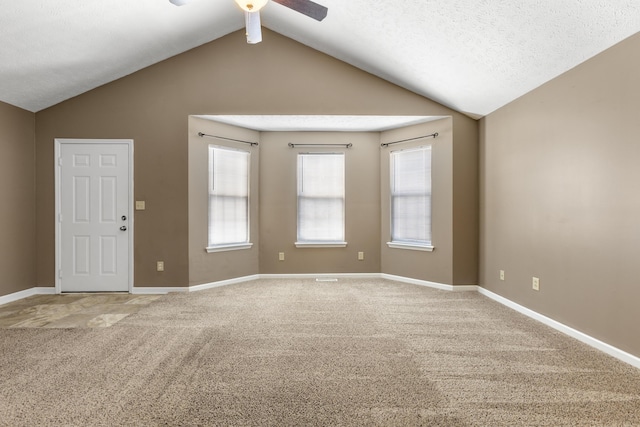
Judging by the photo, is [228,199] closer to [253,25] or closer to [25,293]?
[253,25]

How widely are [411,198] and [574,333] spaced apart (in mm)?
2650

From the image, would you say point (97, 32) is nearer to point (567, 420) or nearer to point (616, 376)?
point (567, 420)

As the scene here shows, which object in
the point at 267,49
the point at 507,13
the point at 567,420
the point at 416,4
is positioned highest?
the point at 267,49

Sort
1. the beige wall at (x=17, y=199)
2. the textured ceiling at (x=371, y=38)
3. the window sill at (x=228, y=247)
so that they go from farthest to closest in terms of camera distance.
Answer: the window sill at (x=228, y=247)
the beige wall at (x=17, y=199)
the textured ceiling at (x=371, y=38)

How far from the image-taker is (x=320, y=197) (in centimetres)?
547

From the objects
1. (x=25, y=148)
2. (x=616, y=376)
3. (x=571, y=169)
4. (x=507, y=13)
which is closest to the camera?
(x=616, y=376)

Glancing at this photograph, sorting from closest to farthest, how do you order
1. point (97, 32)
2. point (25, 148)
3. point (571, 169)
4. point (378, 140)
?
point (571, 169), point (97, 32), point (25, 148), point (378, 140)

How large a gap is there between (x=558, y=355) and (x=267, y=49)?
462 cm

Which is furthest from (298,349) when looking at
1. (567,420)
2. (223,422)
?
(567,420)

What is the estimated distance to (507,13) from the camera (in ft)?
9.00

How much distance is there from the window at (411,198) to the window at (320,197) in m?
0.84

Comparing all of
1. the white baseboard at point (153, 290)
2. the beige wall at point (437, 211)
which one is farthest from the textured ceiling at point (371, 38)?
the white baseboard at point (153, 290)

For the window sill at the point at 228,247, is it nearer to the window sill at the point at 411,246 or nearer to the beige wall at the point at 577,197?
the window sill at the point at 411,246

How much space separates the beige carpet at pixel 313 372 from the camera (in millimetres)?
1821
